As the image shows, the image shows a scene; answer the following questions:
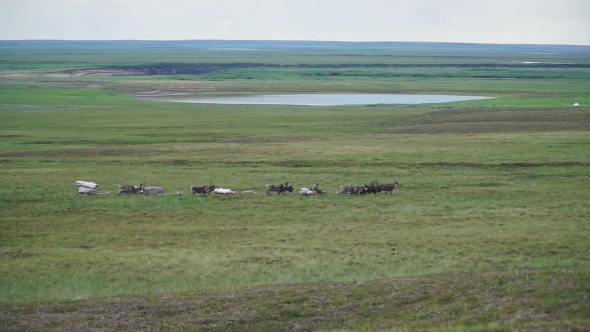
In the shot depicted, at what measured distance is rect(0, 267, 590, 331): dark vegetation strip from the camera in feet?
49.6

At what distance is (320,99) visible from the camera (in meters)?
95.4

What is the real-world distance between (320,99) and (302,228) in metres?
70.0

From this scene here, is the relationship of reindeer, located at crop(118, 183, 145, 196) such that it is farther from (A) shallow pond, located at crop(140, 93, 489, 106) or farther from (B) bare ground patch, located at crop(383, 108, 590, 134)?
(A) shallow pond, located at crop(140, 93, 489, 106)

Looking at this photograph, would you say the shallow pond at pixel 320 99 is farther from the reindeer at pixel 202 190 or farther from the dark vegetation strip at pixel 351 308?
the dark vegetation strip at pixel 351 308

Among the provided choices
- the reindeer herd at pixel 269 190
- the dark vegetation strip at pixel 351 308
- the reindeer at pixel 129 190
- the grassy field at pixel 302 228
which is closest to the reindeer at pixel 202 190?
the reindeer herd at pixel 269 190

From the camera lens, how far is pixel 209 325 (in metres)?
15.8

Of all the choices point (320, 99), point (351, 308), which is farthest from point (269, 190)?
point (320, 99)

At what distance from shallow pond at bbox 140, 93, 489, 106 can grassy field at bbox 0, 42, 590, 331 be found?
88.3ft

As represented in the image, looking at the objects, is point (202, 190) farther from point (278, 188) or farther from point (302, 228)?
point (302, 228)

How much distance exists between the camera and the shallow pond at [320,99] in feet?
292

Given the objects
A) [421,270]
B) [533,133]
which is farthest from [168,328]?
[533,133]

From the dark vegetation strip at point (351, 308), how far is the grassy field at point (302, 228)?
0.06 m

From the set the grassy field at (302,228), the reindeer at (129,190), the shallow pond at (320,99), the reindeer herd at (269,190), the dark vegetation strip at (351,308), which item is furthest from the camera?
the shallow pond at (320,99)

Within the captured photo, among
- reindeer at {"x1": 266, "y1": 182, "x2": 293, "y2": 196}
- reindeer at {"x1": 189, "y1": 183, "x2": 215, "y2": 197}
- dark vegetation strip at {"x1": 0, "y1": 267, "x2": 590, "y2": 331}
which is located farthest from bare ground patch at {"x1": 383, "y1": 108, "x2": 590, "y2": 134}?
dark vegetation strip at {"x1": 0, "y1": 267, "x2": 590, "y2": 331}
